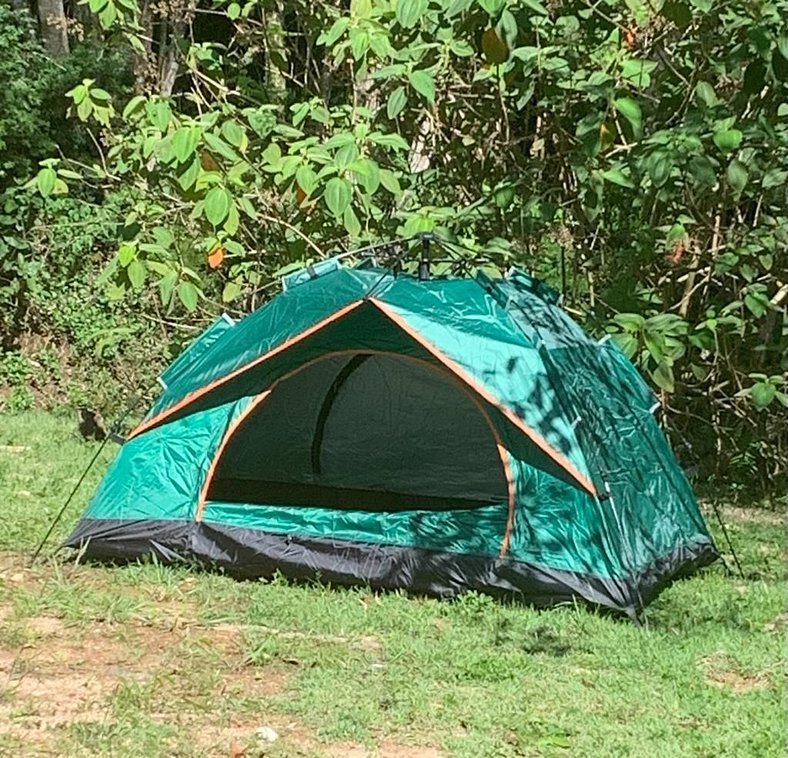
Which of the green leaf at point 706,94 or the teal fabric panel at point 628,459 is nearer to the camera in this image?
the teal fabric panel at point 628,459

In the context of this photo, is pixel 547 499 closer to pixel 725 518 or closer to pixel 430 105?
pixel 725 518

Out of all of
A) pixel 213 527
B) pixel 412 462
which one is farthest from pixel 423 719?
pixel 412 462

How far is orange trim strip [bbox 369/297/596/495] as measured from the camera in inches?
201

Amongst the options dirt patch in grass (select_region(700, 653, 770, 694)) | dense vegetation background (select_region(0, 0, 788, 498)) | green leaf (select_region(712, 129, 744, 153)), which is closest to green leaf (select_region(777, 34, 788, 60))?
dense vegetation background (select_region(0, 0, 788, 498))

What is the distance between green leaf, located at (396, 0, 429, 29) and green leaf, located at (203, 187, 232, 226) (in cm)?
136

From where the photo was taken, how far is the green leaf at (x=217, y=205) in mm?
6391

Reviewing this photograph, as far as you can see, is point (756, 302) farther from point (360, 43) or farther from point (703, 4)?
point (360, 43)

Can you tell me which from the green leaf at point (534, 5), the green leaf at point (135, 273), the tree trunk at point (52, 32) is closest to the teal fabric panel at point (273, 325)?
the green leaf at point (135, 273)

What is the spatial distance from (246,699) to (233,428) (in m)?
1.72

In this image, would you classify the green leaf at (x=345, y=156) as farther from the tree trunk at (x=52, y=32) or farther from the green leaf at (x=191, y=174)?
the tree trunk at (x=52, y=32)

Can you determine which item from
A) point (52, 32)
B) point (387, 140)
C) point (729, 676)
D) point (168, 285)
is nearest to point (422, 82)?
point (387, 140)

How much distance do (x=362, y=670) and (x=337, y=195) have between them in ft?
7.90

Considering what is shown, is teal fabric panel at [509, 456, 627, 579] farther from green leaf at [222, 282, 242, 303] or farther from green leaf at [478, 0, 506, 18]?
green leaf at [222, 282, 242, 303]

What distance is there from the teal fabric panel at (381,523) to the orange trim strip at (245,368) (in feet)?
1.45
